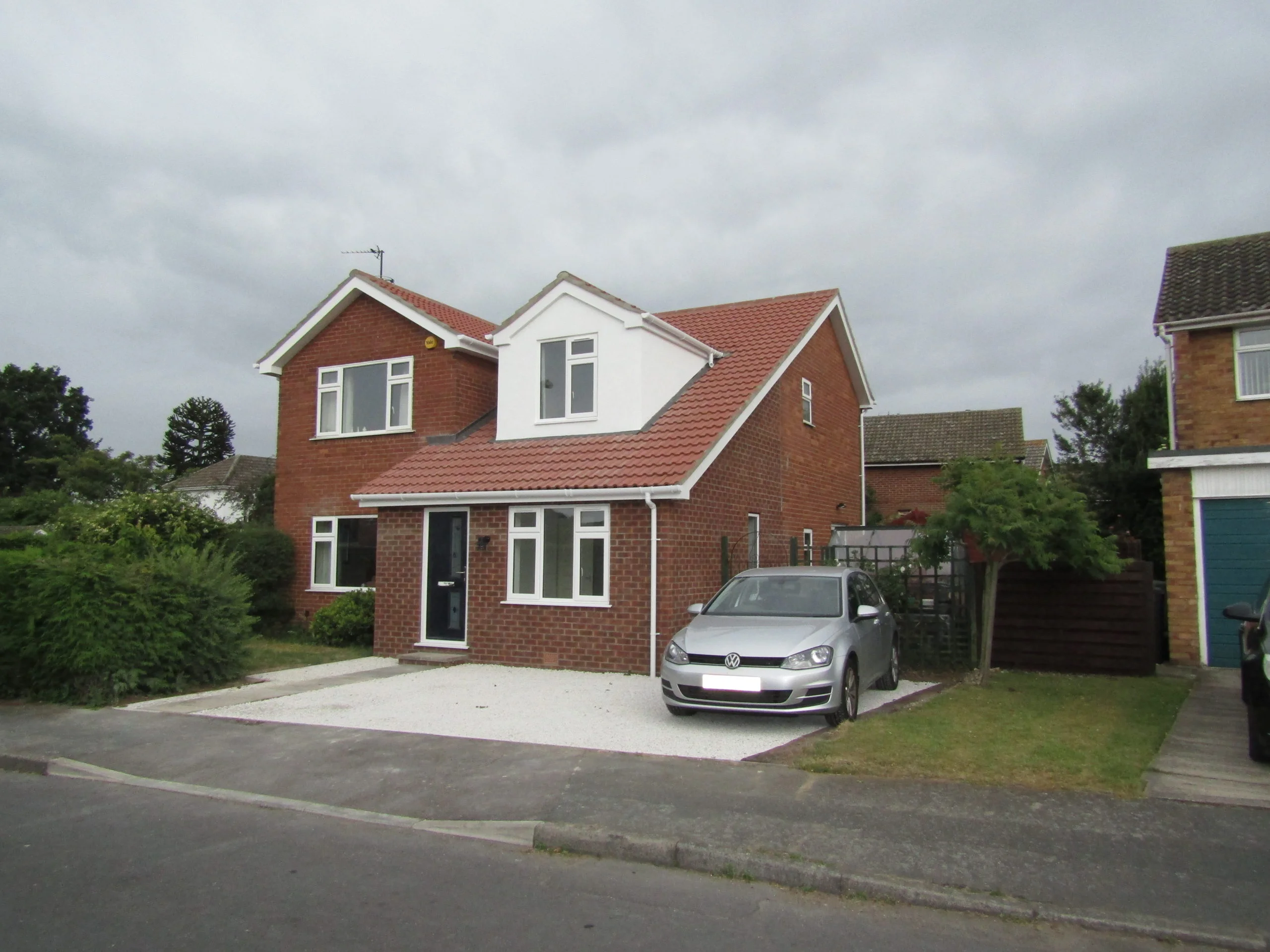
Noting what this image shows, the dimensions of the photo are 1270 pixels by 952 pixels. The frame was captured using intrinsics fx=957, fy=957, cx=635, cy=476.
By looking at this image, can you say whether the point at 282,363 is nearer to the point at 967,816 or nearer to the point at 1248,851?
the point at 967,816

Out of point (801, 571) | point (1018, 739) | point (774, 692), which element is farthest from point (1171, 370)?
point (774, 692)

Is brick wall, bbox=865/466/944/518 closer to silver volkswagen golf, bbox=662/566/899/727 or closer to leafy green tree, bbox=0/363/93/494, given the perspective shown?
silver volkswagen golf, bbox=662/566/899/727

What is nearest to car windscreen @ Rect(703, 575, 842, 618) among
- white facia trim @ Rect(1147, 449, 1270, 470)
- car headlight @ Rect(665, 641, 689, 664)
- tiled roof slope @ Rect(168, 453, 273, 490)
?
car headlight @ Rect(665, 641, 689, 664)

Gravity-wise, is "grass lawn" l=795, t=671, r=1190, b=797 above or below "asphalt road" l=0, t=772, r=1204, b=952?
above

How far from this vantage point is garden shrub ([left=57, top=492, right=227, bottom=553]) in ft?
59.8

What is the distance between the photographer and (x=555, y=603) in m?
13.3

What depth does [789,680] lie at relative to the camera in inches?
342

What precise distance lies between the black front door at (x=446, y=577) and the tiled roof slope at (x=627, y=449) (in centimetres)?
65

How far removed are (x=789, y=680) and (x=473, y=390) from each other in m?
10.5

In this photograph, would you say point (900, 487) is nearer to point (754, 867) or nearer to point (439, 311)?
point (439, 311)

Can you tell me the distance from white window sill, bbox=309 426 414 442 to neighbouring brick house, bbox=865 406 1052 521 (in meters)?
18.2

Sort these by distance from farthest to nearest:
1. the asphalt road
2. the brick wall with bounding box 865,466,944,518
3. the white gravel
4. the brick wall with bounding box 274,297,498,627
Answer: the brick wall with bounding box 865,466,944,518, the brick wall with bounding box 274,297,498,627, the white gravel, the asphalt road

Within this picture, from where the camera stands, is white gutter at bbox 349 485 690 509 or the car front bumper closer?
the car front bumper

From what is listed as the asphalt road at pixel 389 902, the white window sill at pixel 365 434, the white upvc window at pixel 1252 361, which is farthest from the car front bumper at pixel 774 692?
the white upvc window at pixel 1252 361
